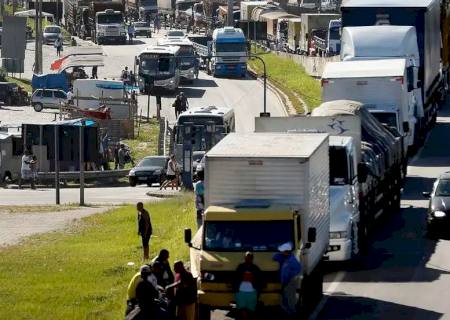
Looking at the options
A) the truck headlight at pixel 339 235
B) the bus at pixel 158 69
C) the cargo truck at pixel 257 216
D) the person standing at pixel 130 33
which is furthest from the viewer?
the person standing at pixel 130 33

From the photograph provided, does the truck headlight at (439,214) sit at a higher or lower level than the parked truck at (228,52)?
lower

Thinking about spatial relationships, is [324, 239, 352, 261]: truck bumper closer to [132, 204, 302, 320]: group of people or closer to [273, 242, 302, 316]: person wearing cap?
[132, 204, 302, 320]: group of people

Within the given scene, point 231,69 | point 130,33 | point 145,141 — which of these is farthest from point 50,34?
point 145,141

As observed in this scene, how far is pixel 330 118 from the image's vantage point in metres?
34.5

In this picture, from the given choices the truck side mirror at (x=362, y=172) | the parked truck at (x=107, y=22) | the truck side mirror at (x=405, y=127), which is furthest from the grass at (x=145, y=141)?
the parked truck at (x=107, y=22)

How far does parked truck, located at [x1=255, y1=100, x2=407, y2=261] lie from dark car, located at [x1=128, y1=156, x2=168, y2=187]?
15.8 meters

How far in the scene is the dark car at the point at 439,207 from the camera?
34.4 m

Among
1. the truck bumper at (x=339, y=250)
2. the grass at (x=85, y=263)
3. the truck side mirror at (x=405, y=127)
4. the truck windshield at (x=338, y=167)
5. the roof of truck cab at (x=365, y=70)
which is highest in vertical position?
the roof of truck cab at (x=365, y=70)

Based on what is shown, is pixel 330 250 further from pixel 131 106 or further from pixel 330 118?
pixel 131 106

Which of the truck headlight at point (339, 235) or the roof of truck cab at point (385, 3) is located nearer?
the truck headlight at point (339, 235)

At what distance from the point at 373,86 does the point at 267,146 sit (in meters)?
20.3

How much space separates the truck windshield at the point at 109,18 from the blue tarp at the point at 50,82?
29.1 m

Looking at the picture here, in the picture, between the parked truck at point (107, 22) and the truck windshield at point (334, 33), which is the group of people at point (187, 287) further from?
the parked truck at point (107, 22)

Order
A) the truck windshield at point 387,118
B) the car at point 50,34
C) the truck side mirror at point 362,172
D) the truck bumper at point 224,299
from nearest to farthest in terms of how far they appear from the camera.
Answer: the truck bumper at point 224,299 → the truck side mirror at point 362,172 → the truck windshield at point 387,118 → the car at point 50,34
